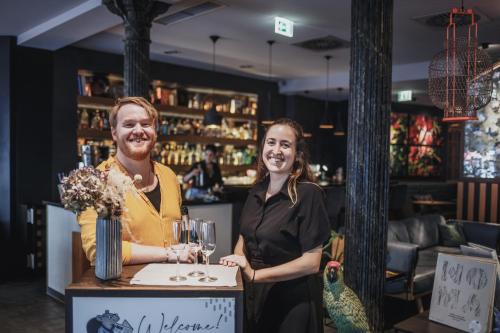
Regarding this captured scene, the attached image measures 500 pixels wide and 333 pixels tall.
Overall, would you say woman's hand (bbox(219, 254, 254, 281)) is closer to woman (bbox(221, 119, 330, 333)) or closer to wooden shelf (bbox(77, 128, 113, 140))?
woman (bbox(221, 119, 330, 333))

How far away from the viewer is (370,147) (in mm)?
2734

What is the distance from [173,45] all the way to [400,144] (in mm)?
8182

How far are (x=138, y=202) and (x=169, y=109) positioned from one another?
6.95 metres

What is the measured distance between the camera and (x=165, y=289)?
151 centimetres

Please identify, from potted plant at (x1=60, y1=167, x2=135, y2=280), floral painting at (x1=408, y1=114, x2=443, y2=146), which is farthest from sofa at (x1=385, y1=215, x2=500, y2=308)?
floral painting at (x1=408, y1=114, x2=443, y2=146)

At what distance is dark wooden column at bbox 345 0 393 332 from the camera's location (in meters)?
2.71

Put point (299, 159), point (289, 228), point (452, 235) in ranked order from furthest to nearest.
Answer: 1. point (452, 235)
2. point (299, 159)
3. point (289, 228)

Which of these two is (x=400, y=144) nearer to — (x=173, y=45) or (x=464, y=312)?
(x=173, y=45)

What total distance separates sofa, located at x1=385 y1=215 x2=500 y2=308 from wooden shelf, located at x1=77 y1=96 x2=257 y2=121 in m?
4.49

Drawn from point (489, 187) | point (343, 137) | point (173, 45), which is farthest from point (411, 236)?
point (343, 137)

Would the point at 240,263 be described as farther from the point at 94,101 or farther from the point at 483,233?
the point at 94,101

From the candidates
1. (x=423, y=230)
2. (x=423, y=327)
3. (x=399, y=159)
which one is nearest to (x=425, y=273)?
(x=423, y=230)

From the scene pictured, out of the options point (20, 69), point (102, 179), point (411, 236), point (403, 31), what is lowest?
point (411, 236)

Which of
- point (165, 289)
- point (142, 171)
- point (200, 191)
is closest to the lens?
point (165, 289)
